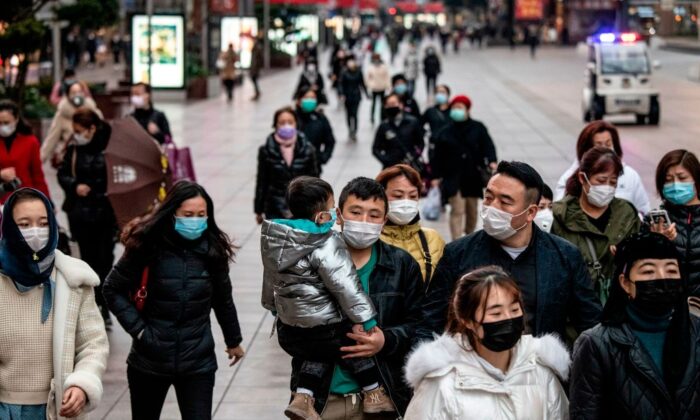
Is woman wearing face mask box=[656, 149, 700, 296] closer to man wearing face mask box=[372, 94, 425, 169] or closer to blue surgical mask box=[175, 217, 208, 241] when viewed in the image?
blue surgical mask box=[175, 217, 208, 241]

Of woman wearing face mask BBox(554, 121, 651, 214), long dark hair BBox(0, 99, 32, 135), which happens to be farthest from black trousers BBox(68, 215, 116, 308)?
woman wearing face mask BBox(554, 121, 651, 214)

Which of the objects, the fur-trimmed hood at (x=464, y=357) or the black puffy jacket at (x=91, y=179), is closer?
the fur-trimmed hood at (x=464, y=357)

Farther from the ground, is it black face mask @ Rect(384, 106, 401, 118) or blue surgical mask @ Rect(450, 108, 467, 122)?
blue surgical mask @ Rect(450, 108, 467, 122)

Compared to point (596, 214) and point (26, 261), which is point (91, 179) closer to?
point (596, 214)

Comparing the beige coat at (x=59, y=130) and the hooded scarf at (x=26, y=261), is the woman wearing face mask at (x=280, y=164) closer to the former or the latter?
the beige coat at (x=59, y=130)

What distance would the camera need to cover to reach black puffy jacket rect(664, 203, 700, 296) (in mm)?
7391

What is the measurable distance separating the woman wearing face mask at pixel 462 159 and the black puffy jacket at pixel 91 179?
A: 12.7 feet

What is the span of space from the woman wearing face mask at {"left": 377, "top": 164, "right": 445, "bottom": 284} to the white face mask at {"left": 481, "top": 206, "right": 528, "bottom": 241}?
4.09 ft

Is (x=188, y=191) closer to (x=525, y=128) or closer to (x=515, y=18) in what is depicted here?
(x=525, y=128)

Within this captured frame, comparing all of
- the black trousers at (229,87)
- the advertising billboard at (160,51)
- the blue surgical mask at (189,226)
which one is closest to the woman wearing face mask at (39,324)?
the blue surgical mask at (189,226)

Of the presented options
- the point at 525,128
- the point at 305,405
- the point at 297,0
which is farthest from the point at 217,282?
the point at 297,0

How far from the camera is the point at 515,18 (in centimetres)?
10762

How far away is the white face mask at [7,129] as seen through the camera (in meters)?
11.0

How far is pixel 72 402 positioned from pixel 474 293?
187 centimetres
